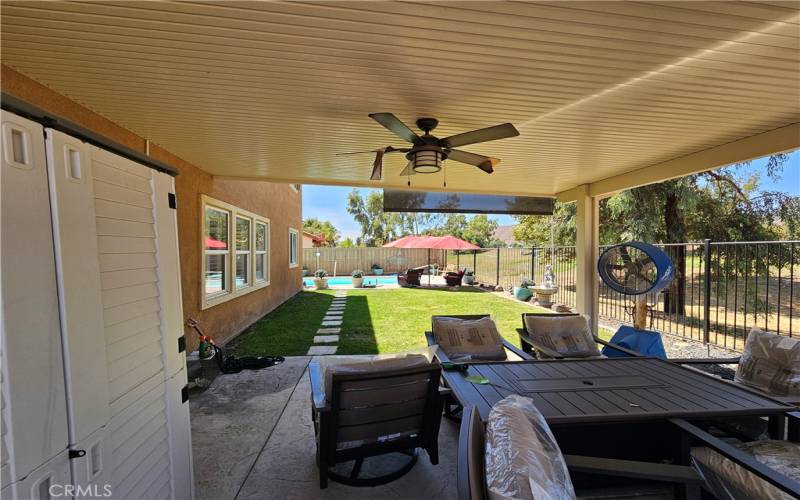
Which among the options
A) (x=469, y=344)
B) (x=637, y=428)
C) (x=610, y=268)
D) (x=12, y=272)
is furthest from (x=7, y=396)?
(x=610, y=268)

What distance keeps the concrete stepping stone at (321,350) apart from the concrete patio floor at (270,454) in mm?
1233

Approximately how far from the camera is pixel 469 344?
12.3ft

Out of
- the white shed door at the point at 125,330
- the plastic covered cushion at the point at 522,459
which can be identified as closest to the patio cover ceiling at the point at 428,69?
the white shed door at the point at 125,330

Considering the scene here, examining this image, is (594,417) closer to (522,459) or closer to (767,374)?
(522,459)

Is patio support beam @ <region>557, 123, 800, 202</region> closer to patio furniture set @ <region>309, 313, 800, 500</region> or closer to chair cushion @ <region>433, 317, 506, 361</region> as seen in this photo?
patio furniture set @ <region>309, 313, 800, 500</region>

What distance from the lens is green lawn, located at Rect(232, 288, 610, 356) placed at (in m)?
5.54

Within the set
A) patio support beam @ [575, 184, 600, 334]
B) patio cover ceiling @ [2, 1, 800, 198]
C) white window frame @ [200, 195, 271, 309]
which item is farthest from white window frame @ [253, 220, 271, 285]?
patio support beam @ [575, 184, 600, 334]

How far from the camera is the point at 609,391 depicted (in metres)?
2.40

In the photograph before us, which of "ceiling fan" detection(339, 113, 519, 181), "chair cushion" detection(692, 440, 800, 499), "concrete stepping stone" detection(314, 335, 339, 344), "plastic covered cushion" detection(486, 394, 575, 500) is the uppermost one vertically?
"ceiling fan" detection(339, 113, 519, 181)

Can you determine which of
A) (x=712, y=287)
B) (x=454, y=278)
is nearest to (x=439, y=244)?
(x=454, y=278)

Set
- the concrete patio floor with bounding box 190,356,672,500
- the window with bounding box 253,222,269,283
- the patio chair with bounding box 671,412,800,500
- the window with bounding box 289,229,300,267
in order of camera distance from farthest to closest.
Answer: the window with bounding box 289,229,300,267, the window with bounding box 253,222,269,283, the concrete patio floor with bounding box 190,356,672,500, the patio chair with bounding box 671,412,800,500

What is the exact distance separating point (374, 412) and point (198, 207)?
4.19 metres

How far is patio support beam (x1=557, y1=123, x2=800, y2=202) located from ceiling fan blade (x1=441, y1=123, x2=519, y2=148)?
2.75 m

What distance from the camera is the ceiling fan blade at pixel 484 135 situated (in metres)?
2.66
